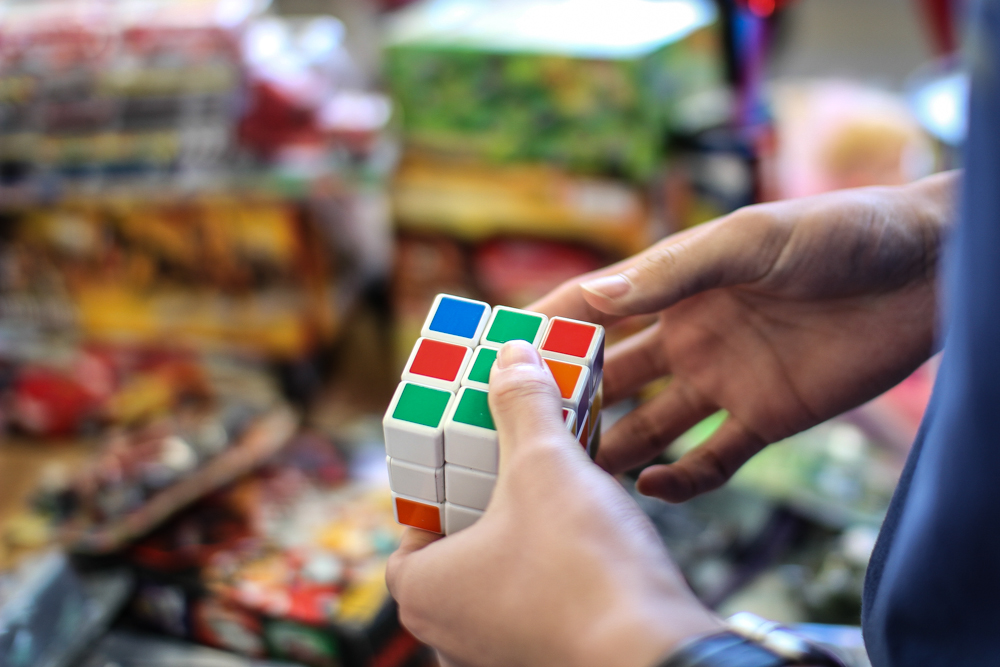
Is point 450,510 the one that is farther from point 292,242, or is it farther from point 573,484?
point 292,242

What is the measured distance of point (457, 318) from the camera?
0.66 meters

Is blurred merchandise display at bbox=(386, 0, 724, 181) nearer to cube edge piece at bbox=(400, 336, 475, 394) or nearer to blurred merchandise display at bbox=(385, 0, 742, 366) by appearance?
blurred merchandise display at bbox=(385, 0, 742, 366)

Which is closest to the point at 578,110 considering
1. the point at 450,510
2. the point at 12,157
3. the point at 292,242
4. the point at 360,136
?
the point at 360,136

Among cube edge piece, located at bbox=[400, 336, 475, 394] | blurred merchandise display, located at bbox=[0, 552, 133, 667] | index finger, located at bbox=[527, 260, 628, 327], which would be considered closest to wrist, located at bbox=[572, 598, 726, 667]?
cube edge piece, located at bbox=[400, 336, 475, 394]

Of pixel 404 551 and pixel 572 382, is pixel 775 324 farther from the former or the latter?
pixel 404 551

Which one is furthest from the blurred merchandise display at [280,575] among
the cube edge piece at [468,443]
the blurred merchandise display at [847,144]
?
the blurred merchandise display at [847,144]

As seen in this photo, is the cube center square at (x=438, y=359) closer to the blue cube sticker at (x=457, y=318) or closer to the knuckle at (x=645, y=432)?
the blue cube sticker at (x=457, y=318)

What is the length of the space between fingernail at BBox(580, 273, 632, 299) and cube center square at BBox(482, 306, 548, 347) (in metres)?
0.05

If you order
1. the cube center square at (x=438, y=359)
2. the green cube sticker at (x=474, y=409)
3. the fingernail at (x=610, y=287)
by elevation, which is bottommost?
the green cube sticker at (x=474, y=409)

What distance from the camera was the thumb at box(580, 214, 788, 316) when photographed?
672 millimetres

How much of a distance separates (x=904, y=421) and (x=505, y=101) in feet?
2.89

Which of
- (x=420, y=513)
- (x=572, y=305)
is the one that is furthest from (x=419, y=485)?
(x=572, y=305)

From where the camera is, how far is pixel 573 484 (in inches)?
20.5

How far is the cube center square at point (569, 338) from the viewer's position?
0.63 meters
